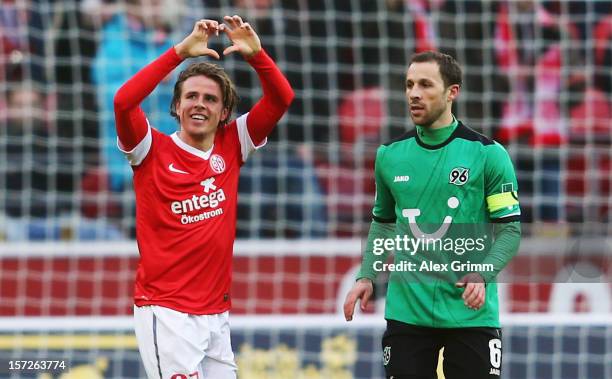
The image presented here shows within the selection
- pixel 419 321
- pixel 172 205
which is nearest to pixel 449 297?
pixel 419 321

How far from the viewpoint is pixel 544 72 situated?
8.27 m

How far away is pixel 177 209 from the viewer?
15.2 feet

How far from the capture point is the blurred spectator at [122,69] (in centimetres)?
817

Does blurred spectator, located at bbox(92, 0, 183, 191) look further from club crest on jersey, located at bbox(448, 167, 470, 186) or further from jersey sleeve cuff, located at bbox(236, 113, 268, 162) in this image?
club crest on jersey, located at bbox(448, 167, 470, 186)

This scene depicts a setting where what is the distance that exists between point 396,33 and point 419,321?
4102 millimetres

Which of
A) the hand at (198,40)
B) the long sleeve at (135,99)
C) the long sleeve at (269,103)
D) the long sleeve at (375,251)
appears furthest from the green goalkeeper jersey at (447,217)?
the long sleeve at (135,99)

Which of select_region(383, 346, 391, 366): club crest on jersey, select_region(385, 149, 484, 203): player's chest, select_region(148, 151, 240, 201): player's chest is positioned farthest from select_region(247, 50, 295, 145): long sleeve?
select_region(383, 346, 391, 366): club crest on jersey

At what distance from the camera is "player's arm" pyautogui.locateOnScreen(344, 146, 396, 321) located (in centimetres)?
473

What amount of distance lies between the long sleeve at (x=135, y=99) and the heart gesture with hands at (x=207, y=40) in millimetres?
64

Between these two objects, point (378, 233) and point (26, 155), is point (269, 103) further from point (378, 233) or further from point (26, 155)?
point (26, 155)

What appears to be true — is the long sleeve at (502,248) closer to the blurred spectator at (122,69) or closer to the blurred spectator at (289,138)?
the blurred spectator at (289,138)

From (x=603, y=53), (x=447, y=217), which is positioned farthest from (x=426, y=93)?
(x=603, y=53)

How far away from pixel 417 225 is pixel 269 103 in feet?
2.62

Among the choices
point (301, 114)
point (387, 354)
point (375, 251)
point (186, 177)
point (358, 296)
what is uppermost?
point (301, 114)
